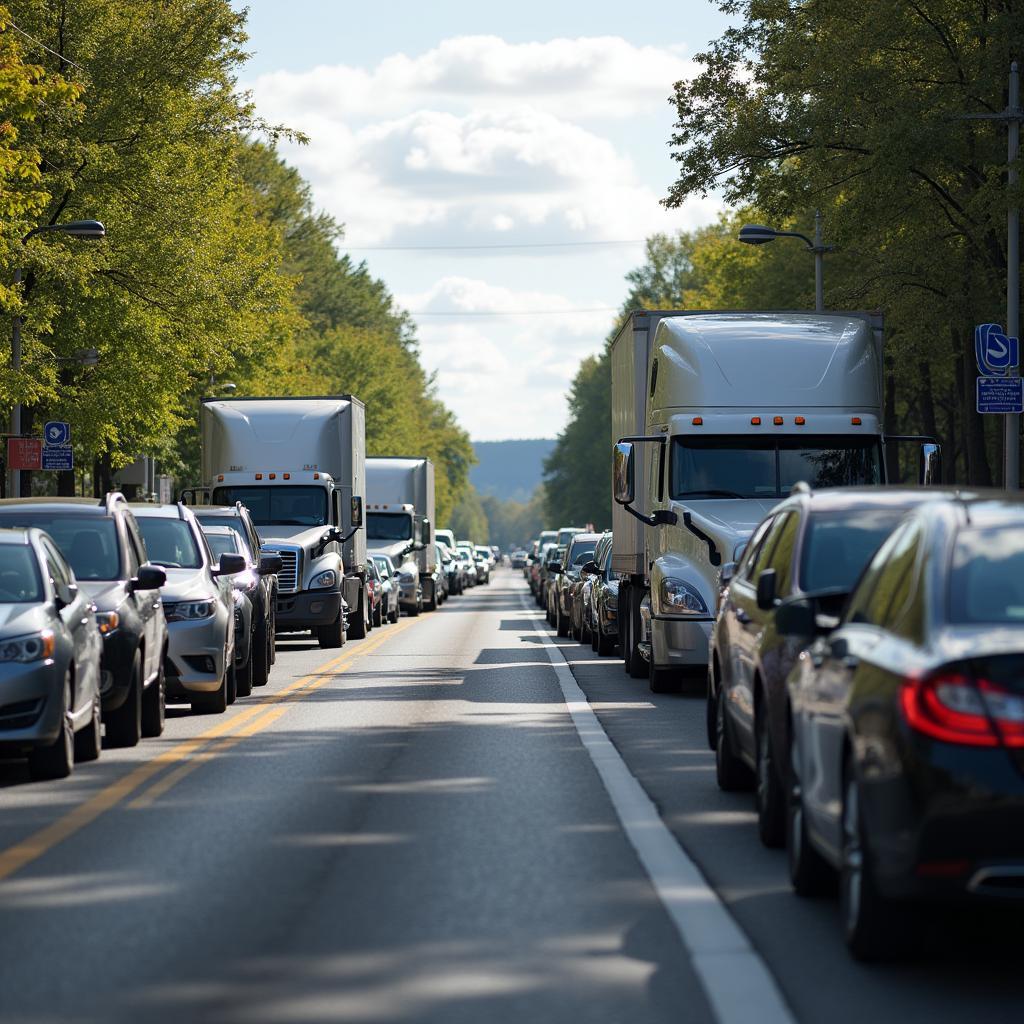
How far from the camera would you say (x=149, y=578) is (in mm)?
14734

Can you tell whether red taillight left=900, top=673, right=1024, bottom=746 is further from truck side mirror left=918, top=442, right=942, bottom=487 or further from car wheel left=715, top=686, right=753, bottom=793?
truck side mirror left=918, top=442, right=942, bottom=487

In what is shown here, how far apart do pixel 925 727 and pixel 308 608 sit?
2411 cm

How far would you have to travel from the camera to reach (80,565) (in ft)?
50.6

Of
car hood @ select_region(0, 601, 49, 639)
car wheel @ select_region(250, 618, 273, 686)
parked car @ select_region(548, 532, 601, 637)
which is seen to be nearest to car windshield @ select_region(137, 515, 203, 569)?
car wheel @ select_region(250, 618, 273, 686)

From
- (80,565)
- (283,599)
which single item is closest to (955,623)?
(80,565)

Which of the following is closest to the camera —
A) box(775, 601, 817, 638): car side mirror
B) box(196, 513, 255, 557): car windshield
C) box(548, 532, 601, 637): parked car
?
box(775, 601, 817, 638): car side mirror

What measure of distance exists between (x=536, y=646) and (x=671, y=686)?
10786 millimetres

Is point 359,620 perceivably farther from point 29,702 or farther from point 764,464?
point 29,702

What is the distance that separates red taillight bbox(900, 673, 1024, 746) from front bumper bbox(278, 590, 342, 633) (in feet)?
78.2

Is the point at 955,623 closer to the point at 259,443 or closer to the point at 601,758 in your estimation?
the point at 601,758

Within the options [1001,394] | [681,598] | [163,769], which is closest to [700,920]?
[163,769]

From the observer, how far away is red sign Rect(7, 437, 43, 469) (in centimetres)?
3800

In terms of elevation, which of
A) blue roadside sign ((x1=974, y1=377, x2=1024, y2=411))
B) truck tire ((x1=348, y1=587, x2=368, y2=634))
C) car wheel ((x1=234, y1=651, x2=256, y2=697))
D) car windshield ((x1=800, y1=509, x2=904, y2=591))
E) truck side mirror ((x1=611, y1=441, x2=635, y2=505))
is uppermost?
blue roadside sign ((x1=974, y1=377, x2=1024, y2=411))

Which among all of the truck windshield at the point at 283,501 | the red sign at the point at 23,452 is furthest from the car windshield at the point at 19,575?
the red sign at the point at 23,452
